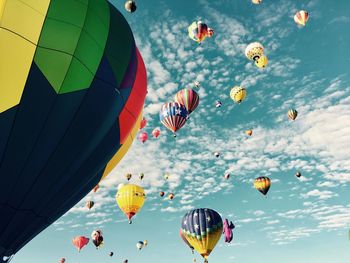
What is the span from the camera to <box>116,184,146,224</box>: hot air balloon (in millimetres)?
23750

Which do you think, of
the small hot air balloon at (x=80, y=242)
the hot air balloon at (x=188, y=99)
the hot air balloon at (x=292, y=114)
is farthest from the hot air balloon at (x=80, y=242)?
the hot air balloon at (x=292, y=114)

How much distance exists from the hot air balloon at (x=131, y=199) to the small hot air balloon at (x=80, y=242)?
11.8 metres

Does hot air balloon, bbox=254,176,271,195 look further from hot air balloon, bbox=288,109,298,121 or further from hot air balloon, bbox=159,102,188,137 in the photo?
hot air balloon, bbox=159,102,188,137

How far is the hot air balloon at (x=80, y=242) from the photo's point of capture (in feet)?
109

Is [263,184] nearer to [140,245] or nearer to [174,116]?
[174,116]

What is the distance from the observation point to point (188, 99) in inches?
1104

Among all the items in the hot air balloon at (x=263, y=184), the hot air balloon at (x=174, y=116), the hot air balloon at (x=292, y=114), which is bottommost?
the hot air balloon at (x=263, y=184)

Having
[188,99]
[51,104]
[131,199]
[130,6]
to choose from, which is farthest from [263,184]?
[51,104]

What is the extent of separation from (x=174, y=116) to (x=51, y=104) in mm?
18086

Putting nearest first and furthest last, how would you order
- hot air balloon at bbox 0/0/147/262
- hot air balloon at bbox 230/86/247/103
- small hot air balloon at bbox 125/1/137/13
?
hot air balloon at bbox 0/0/147/262, small hot air balloon at bbox 125/1/137/13, hot air balloon at bbox 230/86/247/103

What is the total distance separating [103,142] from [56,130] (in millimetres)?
1789

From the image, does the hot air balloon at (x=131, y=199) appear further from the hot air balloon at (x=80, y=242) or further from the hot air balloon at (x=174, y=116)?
the hot air balloon at (x=80, y=242)

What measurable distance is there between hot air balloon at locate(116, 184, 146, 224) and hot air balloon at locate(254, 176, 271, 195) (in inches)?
545

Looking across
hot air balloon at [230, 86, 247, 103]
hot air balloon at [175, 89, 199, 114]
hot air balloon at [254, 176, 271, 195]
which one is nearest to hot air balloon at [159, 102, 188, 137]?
hot air balloon at [175, 89, 199, 114]
